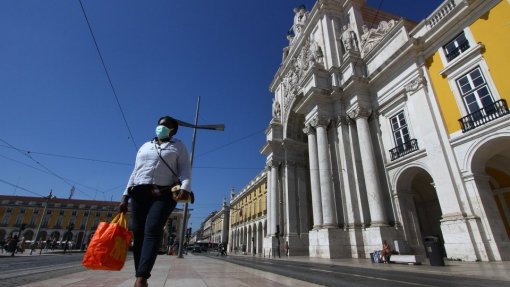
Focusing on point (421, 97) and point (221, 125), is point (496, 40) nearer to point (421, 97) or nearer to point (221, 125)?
point (421, 97)

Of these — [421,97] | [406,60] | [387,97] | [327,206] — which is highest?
[406,60]

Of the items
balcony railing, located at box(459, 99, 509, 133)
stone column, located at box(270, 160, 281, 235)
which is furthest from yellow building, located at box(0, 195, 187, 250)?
balcony railing, located at box(459, 99, 509, 133)

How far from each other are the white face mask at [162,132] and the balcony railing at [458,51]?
591 inches

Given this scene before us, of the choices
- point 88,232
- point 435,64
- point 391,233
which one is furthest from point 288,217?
point 88,232

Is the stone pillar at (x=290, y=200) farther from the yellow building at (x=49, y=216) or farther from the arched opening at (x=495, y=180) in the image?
the yellow building at (x=49, y=216)

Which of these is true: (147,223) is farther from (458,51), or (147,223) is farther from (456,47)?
(456,47)

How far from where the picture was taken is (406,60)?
1548cm

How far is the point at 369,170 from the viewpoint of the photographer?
15711 mm

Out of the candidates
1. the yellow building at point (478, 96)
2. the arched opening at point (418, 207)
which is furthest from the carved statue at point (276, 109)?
the yellow building at point (478, 96)

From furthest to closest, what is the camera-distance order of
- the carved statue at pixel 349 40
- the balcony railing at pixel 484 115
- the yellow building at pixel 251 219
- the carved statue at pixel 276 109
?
the yellow building at pixel 251 219 → the carved statue at pixel 276 109 → the carved statue at pixel 349 40 → the balcony railing at pixel 484 115

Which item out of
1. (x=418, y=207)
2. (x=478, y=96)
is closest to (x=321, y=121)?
(x=418, y=207)

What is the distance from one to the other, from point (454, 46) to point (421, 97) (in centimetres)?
271

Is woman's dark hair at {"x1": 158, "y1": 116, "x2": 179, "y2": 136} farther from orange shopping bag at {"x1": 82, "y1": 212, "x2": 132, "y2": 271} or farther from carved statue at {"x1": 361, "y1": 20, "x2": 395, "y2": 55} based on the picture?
carved statue at {"x1": 361, "y1": 20, "x2": 395, "y2": 55}

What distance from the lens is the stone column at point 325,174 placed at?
1677cm
